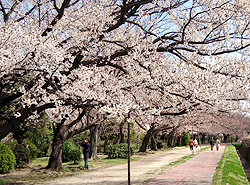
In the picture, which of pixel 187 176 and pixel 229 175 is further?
pixel 187 176

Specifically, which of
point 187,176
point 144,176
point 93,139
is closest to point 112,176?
point 144,176

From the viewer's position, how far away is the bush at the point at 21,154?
45.0 ft

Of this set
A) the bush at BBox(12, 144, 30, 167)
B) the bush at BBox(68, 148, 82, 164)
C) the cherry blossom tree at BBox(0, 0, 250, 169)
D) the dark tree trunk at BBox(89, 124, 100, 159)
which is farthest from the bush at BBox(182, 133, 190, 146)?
the cherry blossom tree at BBox(0, 0, 250, 169)

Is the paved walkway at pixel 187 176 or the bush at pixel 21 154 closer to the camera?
the paved walkway at pixel 187 176

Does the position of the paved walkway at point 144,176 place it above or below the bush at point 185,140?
below

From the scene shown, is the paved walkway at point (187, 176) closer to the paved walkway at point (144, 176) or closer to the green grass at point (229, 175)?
the paved walkway at point (144, 176)

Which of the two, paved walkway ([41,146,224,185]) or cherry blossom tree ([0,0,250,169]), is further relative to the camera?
paved walkway ([41,146,224,185])

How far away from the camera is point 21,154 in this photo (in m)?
13.9

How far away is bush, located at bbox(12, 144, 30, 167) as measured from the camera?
1370cm

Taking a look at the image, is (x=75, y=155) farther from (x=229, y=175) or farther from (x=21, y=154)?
(x=229, y=175)

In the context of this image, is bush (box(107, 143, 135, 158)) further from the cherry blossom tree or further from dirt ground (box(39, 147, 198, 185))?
the cherry blossom tree

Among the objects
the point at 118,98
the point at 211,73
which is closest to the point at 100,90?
the point at 118,98

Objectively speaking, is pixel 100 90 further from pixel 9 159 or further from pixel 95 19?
pixel 9 159

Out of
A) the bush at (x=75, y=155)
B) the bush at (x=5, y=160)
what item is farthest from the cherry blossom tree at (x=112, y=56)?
the bush at (x=75, y=155)
